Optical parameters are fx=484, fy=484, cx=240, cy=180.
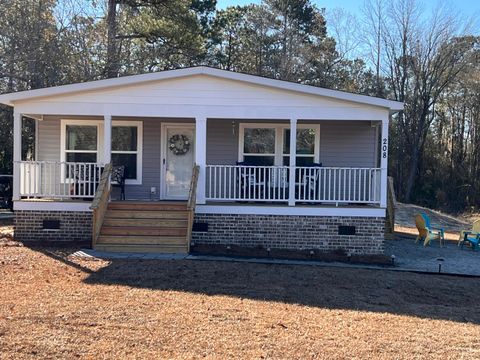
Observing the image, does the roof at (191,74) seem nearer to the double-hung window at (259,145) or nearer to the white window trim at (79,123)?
the white window trim at (79,123)

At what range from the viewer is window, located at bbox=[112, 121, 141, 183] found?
12.7 m

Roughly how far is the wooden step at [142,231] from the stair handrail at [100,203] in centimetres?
21

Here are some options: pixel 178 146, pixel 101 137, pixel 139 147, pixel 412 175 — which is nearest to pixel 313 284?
pixel 178 146

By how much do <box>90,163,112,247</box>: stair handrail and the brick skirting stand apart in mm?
1966

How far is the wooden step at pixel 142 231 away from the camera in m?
9.86

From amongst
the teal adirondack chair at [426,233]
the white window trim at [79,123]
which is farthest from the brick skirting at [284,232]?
the white window trim at [79,123]

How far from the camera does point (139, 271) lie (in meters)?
7.89

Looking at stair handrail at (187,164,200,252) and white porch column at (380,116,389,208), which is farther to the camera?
white porch column at (380,116,389,208)

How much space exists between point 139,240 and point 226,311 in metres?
4.46

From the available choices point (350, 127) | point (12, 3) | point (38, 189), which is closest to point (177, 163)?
point (38, 189)

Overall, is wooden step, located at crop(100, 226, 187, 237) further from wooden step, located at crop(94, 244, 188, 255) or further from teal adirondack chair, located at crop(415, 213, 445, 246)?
teal adirondack chair, located at crop(415, 213, 445, 246)

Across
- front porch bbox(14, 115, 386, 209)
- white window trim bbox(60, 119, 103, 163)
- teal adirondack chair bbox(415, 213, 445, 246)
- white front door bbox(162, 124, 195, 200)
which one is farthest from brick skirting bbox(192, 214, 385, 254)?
white window trim bbox(60, 119, 103, 163)

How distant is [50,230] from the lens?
34.7 feet

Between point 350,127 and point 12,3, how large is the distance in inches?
565
